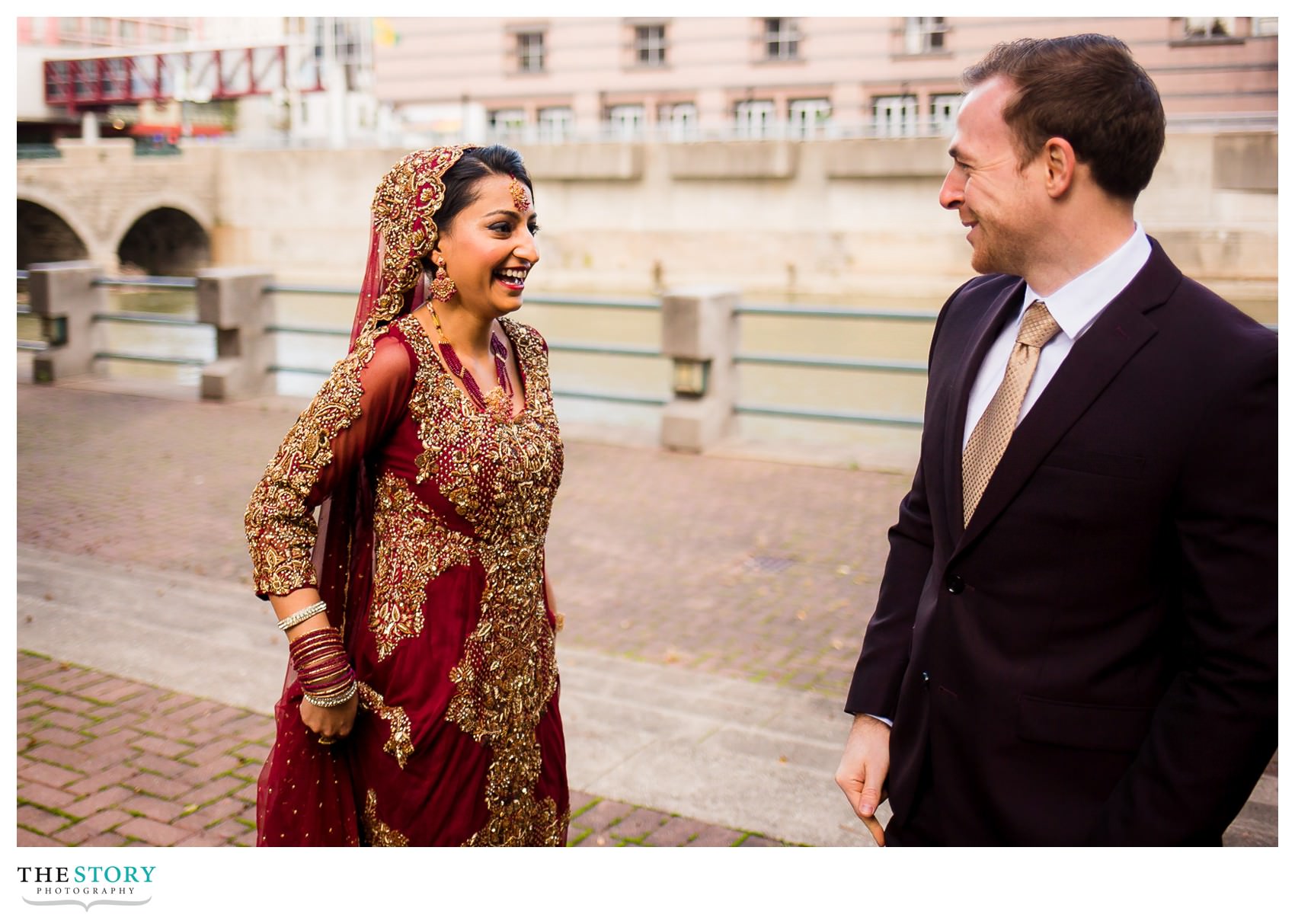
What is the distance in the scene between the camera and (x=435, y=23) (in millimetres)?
45062

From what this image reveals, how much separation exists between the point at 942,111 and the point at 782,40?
20.8ft

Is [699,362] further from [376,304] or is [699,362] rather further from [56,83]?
[56,83]

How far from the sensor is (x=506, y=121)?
142 feet

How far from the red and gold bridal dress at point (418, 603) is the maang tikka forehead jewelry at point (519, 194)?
0.34 m

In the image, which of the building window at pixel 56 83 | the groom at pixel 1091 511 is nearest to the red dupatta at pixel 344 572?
the groom at pixel 1091 511

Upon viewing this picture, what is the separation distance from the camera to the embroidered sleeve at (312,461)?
103 inches

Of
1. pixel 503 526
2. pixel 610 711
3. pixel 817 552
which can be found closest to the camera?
pixel 503 526

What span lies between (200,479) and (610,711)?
5460 millimetres

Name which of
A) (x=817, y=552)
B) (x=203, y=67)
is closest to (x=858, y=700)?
(x=817, y=552)

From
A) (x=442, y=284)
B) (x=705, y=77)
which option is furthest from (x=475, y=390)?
(x=705, y=77)

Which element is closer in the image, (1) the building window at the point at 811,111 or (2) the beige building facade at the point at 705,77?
(2) the beige building facade at the point at 705,77

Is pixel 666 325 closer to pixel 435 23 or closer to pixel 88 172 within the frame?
pixel 88 172

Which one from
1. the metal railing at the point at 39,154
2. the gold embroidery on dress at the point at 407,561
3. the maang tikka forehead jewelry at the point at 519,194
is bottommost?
the gold embroidery on dress at the point at 407,561

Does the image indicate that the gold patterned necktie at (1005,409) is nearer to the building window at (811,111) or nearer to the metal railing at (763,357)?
the metal railing at (763,357)
